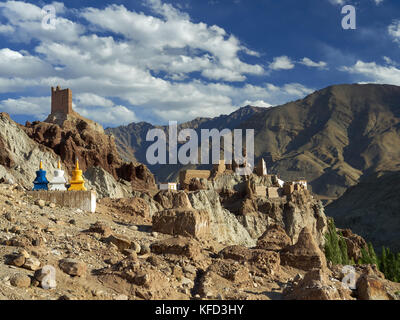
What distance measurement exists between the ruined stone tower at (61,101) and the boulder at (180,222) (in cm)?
6585

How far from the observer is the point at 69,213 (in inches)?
581

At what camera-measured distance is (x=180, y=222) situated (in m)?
14.8

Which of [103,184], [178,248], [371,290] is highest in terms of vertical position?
[103,184]

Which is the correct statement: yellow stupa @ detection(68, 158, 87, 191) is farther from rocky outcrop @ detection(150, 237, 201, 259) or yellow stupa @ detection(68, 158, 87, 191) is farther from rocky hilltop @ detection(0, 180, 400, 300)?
rocky outcrop @ detection(150, 237, 201, 259)

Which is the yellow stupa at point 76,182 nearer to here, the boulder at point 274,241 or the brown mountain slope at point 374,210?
the boulder at point 274,241

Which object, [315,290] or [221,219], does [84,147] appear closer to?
Result: [221,219]

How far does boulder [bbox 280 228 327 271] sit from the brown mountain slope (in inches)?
2864

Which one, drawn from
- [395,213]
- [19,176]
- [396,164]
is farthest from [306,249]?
[396,164]

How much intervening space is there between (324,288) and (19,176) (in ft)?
137

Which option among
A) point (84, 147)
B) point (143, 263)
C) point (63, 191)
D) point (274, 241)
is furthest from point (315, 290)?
point (84, 147)

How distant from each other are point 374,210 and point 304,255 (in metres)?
103

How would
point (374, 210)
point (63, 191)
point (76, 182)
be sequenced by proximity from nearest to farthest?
point (63, 191) < point (76, 182) < point (374, 210)

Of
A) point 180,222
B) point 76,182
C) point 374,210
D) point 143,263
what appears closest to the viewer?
point 143,263

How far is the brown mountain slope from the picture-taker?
305 feet
